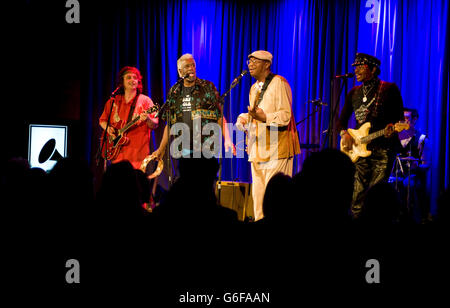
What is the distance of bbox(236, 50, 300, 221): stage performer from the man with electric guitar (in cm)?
72

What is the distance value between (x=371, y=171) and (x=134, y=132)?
308 cm

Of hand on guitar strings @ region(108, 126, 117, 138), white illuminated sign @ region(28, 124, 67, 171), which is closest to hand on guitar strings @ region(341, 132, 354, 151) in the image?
hand on guitar strings @ region(108, 126, 117, 138)

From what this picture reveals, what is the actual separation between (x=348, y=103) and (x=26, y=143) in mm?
4439

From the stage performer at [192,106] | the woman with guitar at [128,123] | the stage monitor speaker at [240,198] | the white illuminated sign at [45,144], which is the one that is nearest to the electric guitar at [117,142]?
the woman with guitar at [128,123]

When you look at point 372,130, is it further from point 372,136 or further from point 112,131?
point 112,131

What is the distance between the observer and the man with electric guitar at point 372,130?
196 inches

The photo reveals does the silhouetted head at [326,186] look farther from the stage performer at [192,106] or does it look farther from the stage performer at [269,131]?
the stage performer at [192,106]

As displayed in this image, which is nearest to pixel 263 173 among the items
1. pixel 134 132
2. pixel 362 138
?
pixel 362 138

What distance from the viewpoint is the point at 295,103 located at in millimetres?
7402

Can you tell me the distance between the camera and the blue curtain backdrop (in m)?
6.27

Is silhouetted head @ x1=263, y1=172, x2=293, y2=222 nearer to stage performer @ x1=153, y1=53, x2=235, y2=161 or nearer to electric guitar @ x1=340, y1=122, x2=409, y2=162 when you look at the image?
electric guitar @ x1=340, y1=122, x2=409, y2=162

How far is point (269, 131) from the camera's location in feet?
16.7
